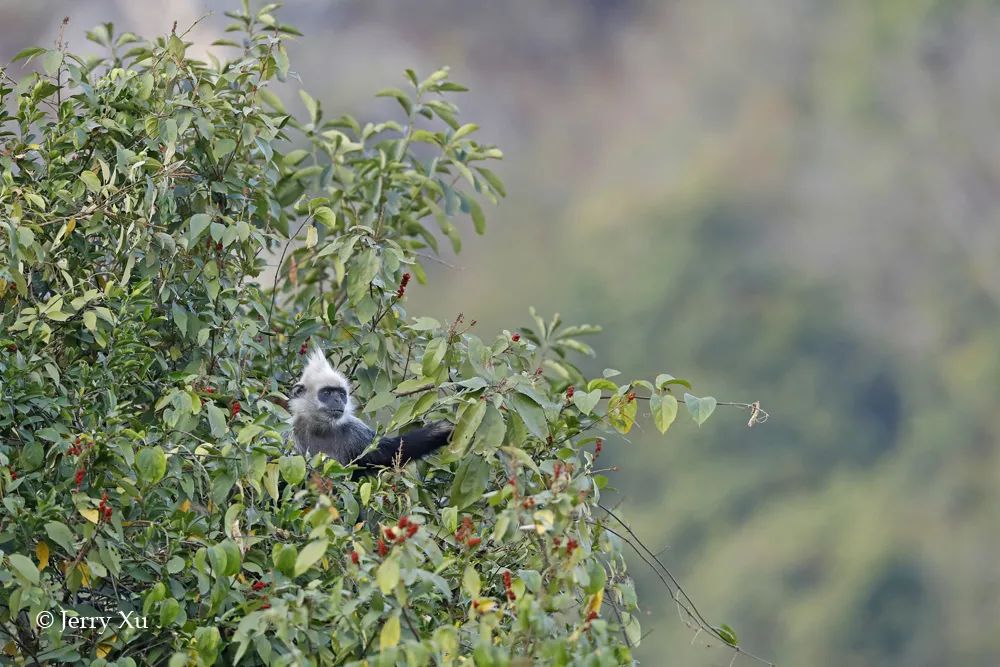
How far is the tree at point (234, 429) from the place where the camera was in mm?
2168

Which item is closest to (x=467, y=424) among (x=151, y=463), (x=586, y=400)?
(x=586, y=400)

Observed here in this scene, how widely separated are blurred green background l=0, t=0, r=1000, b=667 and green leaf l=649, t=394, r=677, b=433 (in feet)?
33.8

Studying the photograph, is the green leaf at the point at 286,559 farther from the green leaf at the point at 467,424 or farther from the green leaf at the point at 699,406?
the green leaf at the point at 699,406

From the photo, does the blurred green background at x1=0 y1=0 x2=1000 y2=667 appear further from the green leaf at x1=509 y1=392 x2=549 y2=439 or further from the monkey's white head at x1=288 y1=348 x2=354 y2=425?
the green leaf at x1=509 y1=392 x2=549 y2=439

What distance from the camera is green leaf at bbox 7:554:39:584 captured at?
2230mm

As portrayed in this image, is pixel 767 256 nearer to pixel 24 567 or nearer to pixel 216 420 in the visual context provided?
pixel 216 420

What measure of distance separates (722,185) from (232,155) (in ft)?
46.5

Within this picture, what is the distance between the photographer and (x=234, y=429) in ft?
9.08

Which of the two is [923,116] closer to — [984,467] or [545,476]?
[984,467]

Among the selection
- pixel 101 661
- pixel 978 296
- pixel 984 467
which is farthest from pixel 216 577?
pixel 978 296

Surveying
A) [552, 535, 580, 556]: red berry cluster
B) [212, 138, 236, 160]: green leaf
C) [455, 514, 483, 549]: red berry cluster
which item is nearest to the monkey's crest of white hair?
[212, 138, 236, 160]: green leaf

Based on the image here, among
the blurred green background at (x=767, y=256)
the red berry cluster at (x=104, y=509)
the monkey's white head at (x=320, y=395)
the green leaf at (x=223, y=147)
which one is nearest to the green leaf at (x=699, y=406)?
the red berry cluster at (x=104, y=509)

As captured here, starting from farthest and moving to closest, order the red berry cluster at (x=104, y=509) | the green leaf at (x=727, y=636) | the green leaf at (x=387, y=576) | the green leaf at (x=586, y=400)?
the green leaf at (x=727, y=636) → the green leaf at (x=586, y=400) → the red berry cluster at (x=104, y=509) → the green leaf at (x=387, y=576)

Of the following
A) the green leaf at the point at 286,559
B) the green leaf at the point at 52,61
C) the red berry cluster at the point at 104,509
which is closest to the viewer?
the green leaf at the point at 286,559
